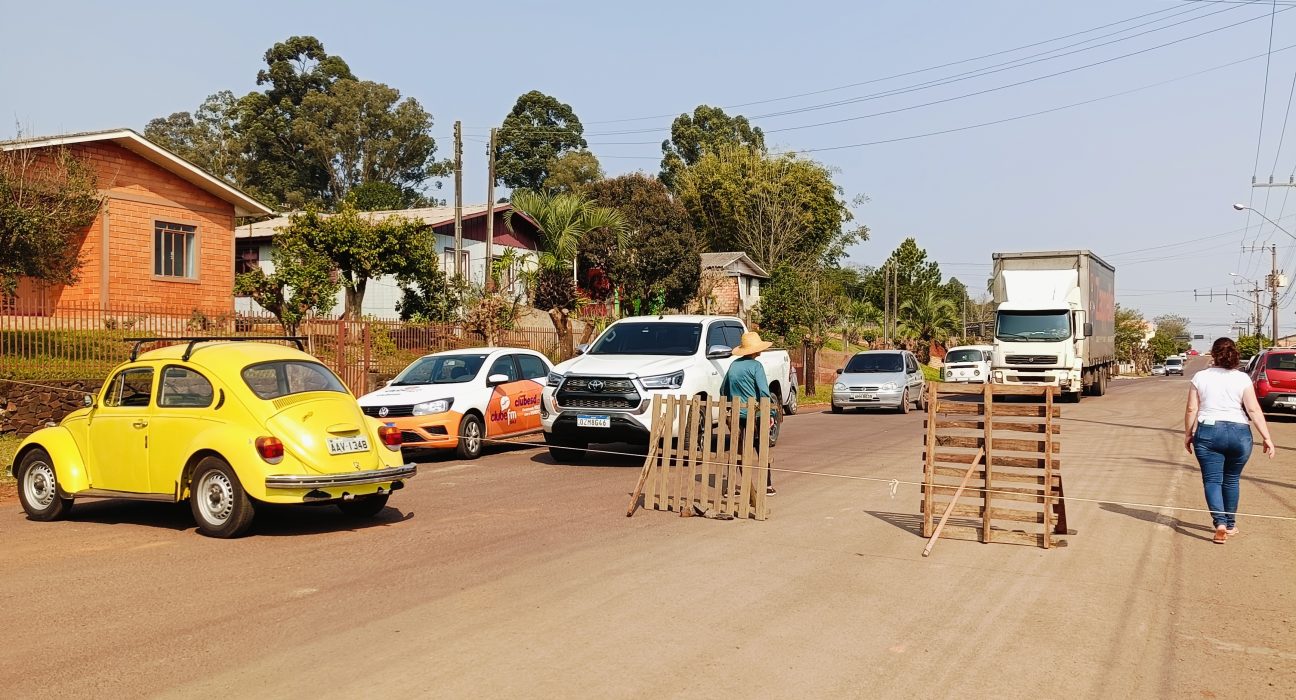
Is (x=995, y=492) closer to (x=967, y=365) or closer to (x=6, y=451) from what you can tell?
(x=6, y=451)

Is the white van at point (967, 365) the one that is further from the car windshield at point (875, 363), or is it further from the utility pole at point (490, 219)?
the utility pole at point (490, 219)

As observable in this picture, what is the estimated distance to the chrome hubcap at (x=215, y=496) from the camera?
926 cm

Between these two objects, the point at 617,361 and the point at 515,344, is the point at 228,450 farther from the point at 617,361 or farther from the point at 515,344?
the point at 515,344

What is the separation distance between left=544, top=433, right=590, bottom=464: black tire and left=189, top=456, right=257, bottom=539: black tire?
19.8ft

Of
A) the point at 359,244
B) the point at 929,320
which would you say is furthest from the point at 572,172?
the point at 359,244

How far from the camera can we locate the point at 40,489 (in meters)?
10.4

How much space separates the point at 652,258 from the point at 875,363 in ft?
40.8

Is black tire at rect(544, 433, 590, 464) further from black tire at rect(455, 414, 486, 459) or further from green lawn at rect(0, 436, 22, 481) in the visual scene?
green lawn at rect(0, 436, 22, 481)

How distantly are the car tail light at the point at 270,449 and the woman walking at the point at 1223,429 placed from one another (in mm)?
7912

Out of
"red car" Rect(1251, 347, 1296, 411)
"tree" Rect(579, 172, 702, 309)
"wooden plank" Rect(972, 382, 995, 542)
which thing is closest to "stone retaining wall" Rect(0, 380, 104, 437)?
"wooden plank" Rect(972, 382, 995, 542)

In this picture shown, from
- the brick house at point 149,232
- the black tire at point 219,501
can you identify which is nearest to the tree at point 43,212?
the brick house at point 149,232

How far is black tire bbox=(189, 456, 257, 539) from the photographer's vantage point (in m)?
9.14

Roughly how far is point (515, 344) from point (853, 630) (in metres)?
21.8

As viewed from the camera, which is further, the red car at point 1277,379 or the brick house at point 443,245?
the brick house at point 443,245
